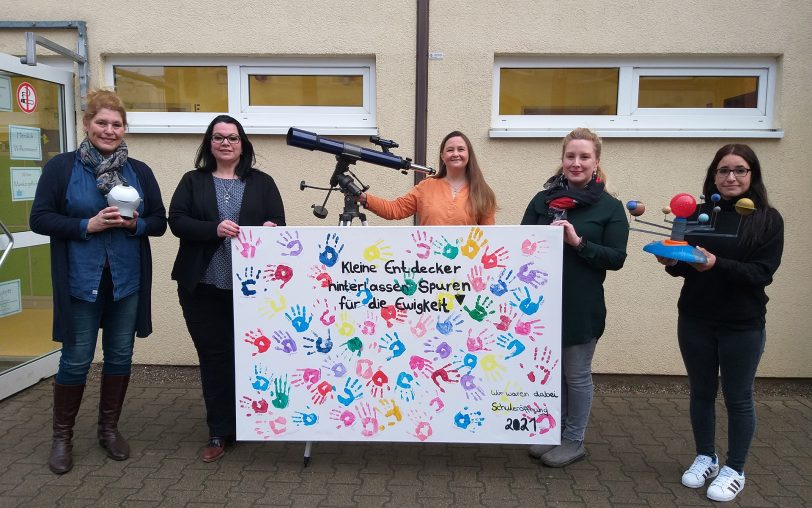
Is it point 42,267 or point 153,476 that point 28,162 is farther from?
point 153,476

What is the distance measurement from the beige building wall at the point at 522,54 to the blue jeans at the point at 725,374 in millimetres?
1514

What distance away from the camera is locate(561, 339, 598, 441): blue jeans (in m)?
3.19

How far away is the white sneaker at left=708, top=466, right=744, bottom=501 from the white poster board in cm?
78

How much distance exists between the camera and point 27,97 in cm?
434

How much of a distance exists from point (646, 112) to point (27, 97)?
14.7ft

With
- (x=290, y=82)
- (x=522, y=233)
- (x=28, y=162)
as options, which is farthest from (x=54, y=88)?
(x=522, y=233)

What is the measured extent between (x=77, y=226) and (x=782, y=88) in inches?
181

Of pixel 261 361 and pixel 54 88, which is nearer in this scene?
pixel 261 361

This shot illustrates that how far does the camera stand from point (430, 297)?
305 centimetres

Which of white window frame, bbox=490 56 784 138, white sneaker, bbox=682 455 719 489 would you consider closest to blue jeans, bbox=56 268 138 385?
white window frame, bbox=490 56 784 138

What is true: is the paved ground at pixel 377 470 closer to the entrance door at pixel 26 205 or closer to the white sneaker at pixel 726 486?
the white sneaker at pixel 726 486

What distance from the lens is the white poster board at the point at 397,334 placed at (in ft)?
9.90

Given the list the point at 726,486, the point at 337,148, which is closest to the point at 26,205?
the point at 337,148

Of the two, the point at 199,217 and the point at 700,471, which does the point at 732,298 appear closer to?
the point at 700,471
